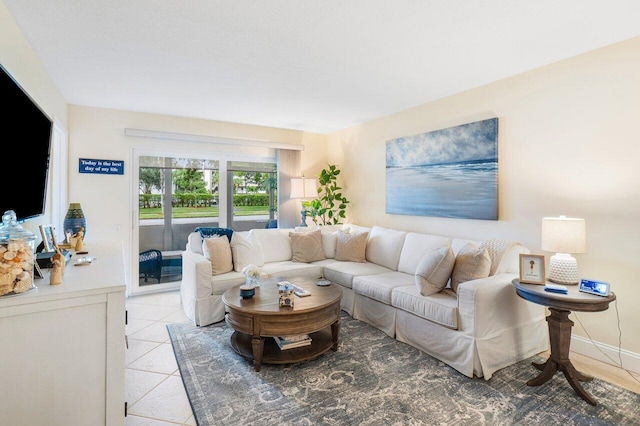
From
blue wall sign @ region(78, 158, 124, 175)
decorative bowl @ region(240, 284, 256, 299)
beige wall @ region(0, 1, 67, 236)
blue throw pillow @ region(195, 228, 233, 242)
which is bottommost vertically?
decorative bowl @ region(240, 284, 256, 299)

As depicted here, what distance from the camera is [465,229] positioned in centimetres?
356

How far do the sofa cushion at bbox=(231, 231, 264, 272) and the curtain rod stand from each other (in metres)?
1.73

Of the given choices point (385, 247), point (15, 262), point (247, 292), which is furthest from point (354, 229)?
point (15, 262)

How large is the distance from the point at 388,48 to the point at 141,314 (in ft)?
12.3

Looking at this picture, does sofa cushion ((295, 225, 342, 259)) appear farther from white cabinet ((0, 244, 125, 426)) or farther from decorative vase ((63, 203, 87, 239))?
white cabinet ((0, 244, 125, 426))

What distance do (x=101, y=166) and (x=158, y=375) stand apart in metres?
2.97

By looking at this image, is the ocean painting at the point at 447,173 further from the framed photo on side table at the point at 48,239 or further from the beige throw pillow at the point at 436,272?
the framed photo on side table at the point at 48,239

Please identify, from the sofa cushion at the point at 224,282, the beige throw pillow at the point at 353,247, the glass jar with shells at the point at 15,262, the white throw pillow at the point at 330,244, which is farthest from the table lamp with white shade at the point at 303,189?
the glass jar with shells at the point at 15,262

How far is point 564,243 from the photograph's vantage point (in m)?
2.35

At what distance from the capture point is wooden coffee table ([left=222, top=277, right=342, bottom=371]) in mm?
2424

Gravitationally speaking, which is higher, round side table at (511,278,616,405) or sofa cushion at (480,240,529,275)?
sofa cushion at (480,240,529,275)

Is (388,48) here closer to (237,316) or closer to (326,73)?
(326,73)

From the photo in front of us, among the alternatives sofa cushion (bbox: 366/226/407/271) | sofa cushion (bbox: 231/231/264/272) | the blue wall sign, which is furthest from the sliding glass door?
sofa cushion (bbox: 366/226/407/271)

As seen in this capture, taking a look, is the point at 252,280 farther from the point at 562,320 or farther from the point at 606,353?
the point at 606,353
